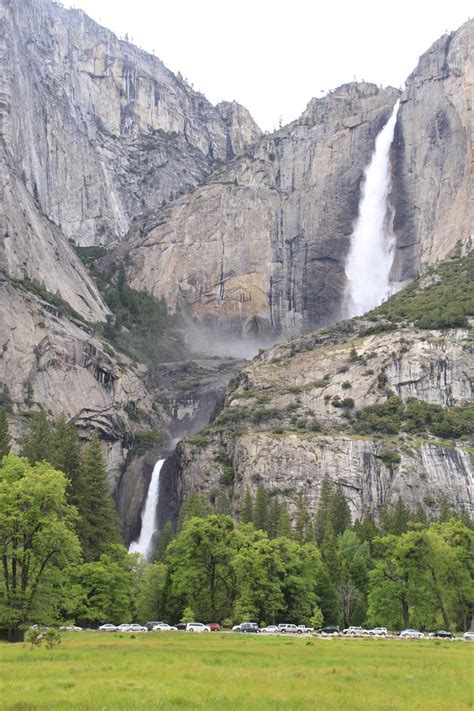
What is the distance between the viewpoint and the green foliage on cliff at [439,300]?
123 m

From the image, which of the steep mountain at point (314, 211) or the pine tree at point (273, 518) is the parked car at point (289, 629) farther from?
the steep mountain at point (314, 211)

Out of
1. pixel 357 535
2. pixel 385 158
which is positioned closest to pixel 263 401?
pixel 357 535

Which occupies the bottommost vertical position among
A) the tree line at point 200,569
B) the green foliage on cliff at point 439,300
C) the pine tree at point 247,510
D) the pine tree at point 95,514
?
the tree line at point 200,569

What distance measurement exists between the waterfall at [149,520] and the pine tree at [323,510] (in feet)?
82.2

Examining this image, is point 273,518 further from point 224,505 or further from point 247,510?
point 224,505

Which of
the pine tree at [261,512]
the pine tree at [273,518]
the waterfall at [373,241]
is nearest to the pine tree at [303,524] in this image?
the pine tree at [273,518]

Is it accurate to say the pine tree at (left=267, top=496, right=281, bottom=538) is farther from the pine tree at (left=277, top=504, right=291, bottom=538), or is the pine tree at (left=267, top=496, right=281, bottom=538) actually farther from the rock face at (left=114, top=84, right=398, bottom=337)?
the rock face at (left=114, top=84, right=398, bottom=337)

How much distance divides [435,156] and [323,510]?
3855 inches

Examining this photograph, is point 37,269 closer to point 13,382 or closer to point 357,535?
point 13,382

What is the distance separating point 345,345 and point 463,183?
170 ft

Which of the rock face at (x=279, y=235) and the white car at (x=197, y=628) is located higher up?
the rock face at (x=279, y=235)

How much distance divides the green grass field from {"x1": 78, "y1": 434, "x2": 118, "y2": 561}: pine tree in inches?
1408

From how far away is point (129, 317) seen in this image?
179750mm

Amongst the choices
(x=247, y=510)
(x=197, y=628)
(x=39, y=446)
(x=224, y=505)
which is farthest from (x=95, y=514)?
(x=224, y=505)
